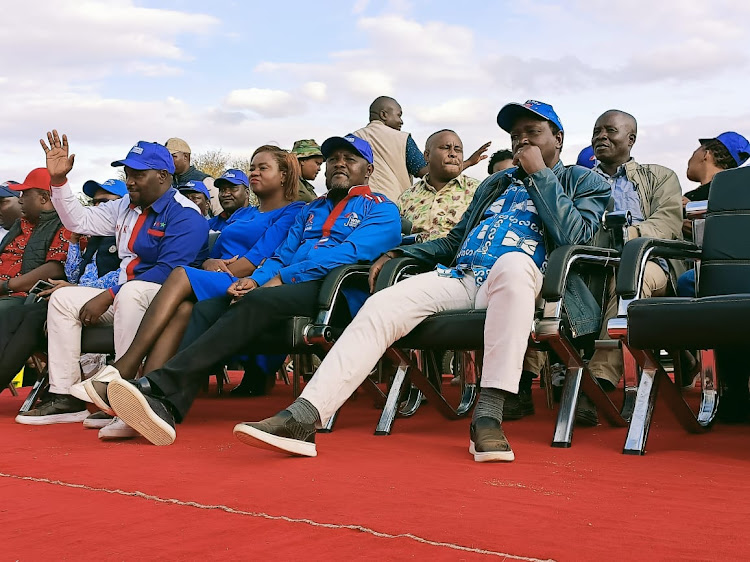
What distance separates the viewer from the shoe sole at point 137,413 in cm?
360

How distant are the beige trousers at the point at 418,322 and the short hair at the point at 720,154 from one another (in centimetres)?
238

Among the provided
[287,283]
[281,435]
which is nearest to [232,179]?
[287,283]

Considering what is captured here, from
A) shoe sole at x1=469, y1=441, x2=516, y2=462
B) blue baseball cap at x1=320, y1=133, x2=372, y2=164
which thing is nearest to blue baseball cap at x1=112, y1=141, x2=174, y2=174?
blue baseball cap at x1=320, y1=133, x2=372, y2=164

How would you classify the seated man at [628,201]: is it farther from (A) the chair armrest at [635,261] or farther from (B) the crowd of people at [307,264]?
(A) the chair armrest at [635,261]

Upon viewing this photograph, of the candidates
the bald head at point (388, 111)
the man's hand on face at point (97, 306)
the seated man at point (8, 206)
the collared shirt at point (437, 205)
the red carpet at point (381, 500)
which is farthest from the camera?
the seated man at point (8, 206)

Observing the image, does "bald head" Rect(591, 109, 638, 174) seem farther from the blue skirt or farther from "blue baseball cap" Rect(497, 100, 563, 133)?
the blue skirt

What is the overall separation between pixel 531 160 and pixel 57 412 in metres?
2.95

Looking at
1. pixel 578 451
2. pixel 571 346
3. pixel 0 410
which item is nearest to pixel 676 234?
pixel 571 346

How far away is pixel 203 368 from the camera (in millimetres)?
4023

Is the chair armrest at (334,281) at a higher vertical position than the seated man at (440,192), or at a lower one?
lower

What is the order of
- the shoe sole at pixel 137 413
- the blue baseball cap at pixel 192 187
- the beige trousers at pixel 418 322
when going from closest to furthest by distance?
the beige trousers at pixel 418 322
the shoe sole at pixel 137 413
the blue baseball cap at pixel 192 187

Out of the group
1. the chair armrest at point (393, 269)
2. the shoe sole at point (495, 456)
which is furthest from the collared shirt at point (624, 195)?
the shoe sole at point (495, 456)

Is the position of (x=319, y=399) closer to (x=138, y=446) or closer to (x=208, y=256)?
(x=138, y=446)

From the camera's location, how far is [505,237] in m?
4.05
